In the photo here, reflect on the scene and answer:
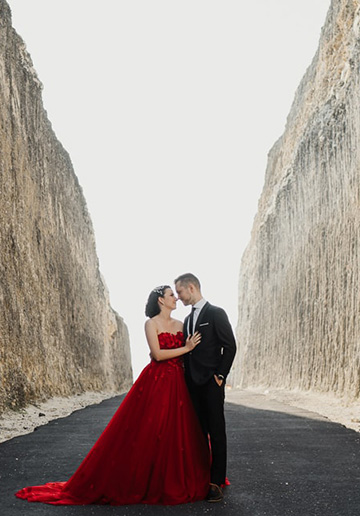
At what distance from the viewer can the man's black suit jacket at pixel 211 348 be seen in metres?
5.43

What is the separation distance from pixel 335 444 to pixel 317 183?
67.4ft

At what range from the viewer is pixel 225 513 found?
15.3 feet

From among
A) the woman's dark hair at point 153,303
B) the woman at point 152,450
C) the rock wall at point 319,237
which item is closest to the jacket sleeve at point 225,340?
the woman at point 152,450

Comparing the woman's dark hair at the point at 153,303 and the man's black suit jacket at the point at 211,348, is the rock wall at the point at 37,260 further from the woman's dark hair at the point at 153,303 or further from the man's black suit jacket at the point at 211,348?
the man's black suit jacket at the point at 211,348

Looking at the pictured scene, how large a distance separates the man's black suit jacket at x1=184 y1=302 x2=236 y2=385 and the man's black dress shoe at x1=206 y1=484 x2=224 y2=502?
0.88 metres

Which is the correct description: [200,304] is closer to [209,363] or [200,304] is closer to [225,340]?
[225,340]

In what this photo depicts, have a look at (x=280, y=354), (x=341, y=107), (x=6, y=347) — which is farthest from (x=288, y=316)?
(x=6, y=347)

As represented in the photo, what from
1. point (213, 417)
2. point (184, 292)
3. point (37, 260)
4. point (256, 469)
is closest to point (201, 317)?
point (184, 292)

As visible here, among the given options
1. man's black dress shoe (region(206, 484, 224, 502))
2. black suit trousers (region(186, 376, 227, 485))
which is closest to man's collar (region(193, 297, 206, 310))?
black suit trousers (region(186, 376, 227, 485))

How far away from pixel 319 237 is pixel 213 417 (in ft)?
72.4

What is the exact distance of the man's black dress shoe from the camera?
5070mm

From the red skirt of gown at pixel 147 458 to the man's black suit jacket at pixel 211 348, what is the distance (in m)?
0.22

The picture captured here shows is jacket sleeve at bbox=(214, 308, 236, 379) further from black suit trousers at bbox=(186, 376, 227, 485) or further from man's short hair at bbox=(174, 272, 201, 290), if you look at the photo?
man's short hair at bbox=(174, 272, 201, 290)

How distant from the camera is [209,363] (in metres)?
5.44
